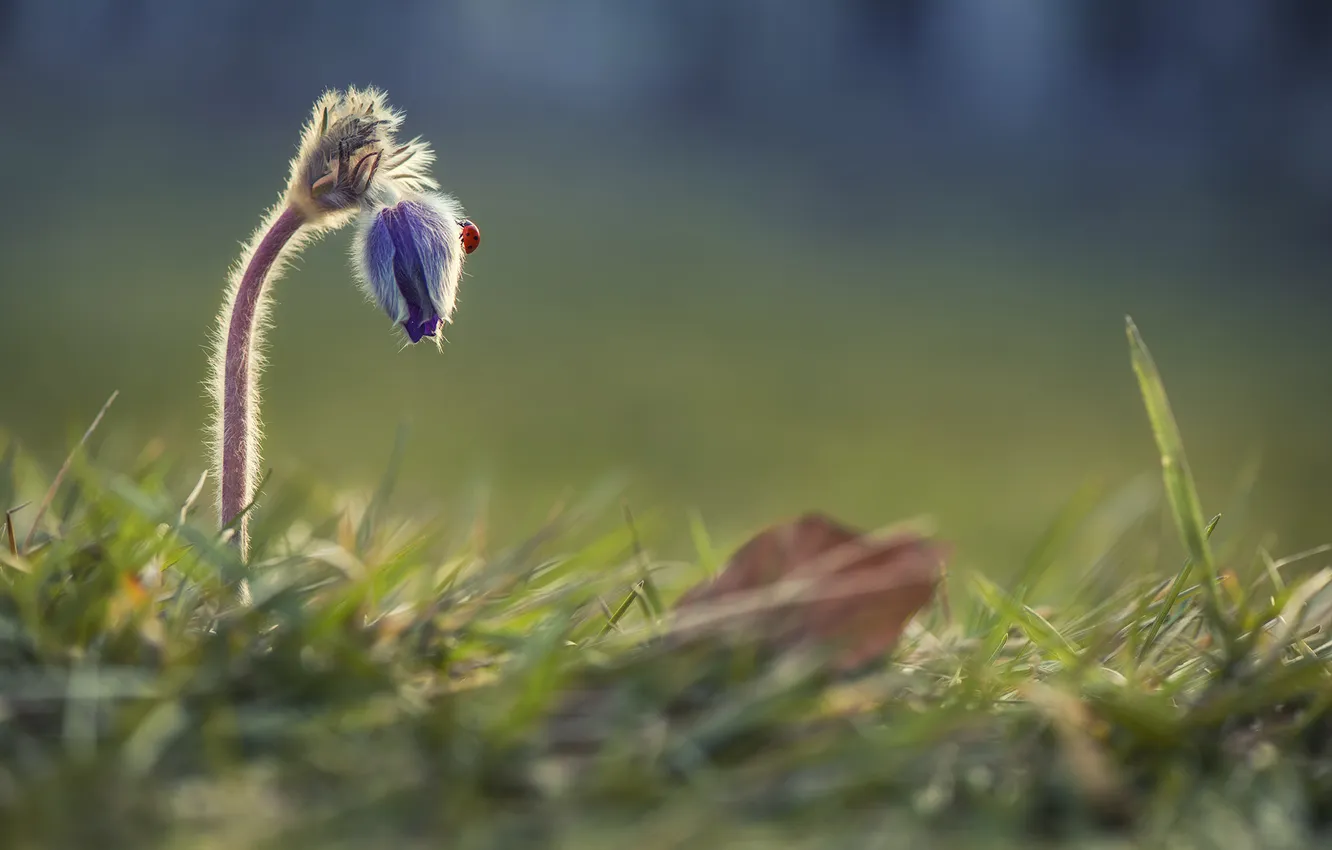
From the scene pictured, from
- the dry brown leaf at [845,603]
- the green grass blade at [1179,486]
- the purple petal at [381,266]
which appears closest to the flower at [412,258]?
the purple petal at [381,266]

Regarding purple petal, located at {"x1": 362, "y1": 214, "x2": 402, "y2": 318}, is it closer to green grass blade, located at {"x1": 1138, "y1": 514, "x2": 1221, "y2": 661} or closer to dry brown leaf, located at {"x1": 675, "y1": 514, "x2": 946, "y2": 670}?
dry brown leaf, located at {"x1": 675, "y1": 514, "x2": 946, "y2": 670}

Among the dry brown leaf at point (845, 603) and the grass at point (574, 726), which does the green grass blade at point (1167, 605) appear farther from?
the dry brown leaf at point (845, 603)

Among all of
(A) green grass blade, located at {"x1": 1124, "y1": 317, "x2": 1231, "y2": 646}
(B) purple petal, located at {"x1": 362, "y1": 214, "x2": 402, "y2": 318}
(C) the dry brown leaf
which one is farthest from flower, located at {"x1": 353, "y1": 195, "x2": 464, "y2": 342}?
(A) green grass blade, located at {"x1": 1124, "y1": 317, "x2": 1231, "y2": 646}

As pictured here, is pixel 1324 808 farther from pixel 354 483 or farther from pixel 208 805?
pixel 354 483

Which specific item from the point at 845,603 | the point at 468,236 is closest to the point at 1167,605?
the point at 845,603

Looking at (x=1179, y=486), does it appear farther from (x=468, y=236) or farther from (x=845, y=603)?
(x=468, y=236)

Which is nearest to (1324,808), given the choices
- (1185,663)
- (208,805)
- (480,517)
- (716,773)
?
(1185,663)
